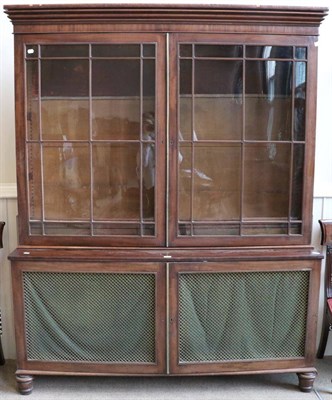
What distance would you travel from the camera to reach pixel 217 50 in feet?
6.85

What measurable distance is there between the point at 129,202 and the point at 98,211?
0.51 feet

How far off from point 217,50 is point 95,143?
0.71m

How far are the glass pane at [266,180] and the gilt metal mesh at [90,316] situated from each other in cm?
61

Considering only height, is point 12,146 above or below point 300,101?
below

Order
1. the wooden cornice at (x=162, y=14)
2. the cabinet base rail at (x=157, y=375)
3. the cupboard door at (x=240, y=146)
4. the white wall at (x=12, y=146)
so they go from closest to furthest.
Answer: the wooden cornice at (x=162, y=14), the cupboard door at (x=240, y=146), the cabinet base rail at (x=157, y=375), the white wall at (x=12, y=146)

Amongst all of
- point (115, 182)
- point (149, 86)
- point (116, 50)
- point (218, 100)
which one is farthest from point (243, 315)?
point (116, 50)

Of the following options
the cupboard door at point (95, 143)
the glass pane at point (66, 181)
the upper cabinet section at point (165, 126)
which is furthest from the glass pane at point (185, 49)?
the glass pane at point (66, 181)

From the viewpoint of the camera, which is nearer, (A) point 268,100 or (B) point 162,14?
(B) point 162,14

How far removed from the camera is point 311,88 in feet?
6.91

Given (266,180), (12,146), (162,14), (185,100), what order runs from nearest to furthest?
(162,14) < (185,100) < (266,180) < (12,146)

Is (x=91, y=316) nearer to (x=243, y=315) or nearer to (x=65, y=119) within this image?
(x=243, y=315)

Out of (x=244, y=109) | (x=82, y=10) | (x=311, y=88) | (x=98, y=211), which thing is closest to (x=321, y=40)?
(x=311, y=88)

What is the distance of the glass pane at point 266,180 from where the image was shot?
7.17 feet

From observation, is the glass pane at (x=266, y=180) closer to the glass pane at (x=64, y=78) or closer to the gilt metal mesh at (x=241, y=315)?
the gilt metal mesh at (x=241, y=315)
